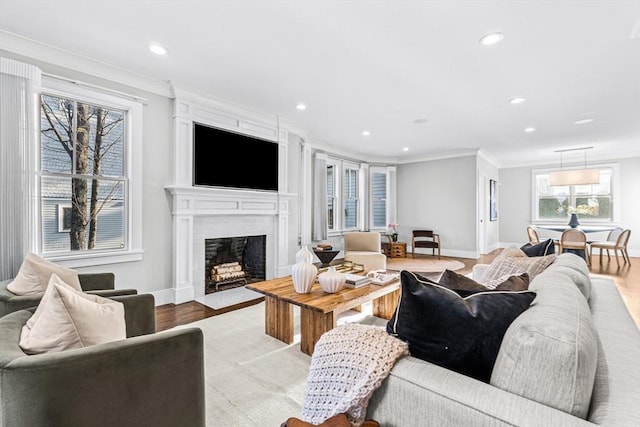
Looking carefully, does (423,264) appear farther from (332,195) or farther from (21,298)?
(21,298)

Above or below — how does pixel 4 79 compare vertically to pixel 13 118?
above

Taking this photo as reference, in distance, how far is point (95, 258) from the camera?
311cm

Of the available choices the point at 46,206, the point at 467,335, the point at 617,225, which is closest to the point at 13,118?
the point at 46,206

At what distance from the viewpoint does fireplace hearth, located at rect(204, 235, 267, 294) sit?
420 cm

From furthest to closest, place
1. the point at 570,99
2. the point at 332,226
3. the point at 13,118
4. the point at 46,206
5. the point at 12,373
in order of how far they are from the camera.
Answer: the point at 332,226, the point at 570,99, the point at 46,206, the point at 13,118, the point at 12,373

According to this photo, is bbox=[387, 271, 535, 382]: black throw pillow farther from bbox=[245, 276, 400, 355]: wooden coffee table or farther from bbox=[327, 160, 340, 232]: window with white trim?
bbox=[327, 160, 340, 232]: window with white trim

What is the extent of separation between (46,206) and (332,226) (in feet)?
16.4

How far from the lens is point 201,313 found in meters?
3.30

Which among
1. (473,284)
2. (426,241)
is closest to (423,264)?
(426,241)

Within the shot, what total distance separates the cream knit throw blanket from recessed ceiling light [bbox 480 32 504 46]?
2612 mm

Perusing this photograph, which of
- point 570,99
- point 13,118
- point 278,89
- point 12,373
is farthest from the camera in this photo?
point 570,99

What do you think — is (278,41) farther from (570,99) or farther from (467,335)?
(570,99)

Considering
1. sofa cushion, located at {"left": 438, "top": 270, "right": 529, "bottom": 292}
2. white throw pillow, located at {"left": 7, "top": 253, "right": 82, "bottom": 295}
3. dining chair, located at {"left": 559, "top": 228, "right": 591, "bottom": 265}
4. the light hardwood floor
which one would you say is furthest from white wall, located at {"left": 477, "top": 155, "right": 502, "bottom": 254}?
white throw pillow, located at {"left": 7, "top": 253, "right": 82, "bottom": 295}

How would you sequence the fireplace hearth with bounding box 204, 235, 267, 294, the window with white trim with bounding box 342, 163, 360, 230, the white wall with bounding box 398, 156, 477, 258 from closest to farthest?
1. the fireplace hearth with bounding box 204, 235, 267, 294
2. the white wall with bounding box 398, 156, 477, 258
3. the window with white trim with bounding box 342, 163, 360, 230
